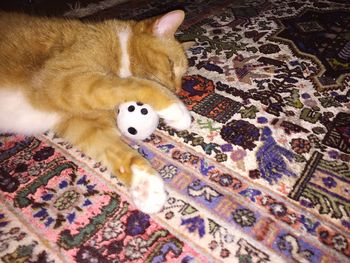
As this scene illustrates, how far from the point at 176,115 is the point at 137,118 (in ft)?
0.53

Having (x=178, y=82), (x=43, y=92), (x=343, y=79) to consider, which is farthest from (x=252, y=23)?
(x=43, y=92)

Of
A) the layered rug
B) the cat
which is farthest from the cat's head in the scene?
the layered rug

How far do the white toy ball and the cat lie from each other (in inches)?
1.2

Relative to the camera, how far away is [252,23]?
239 cm

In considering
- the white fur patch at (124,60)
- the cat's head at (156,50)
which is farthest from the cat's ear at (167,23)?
the white fur patch at (124,60)

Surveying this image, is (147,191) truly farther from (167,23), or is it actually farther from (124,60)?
(167,23)

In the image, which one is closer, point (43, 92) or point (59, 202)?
point (59, 202)

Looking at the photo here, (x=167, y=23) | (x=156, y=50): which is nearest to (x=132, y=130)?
(x=156, y=50)

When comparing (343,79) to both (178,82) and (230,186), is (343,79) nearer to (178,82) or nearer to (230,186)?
(178,82)

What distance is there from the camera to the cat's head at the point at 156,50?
5.15ft

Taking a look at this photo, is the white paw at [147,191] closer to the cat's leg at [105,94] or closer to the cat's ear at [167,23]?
the cat's leg at [105,94]

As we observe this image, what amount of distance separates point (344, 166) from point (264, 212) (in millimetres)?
428

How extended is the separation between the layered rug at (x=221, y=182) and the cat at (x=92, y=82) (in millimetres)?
83

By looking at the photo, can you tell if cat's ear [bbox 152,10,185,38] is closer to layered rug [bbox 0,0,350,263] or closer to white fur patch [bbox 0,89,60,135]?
layered rug [bbox 0,0,350,263]
